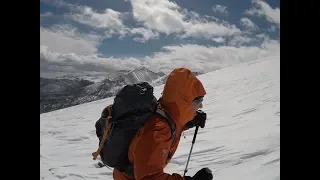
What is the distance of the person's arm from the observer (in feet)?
4.91

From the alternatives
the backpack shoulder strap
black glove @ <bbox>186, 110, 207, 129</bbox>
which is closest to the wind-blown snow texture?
black glove @ <bbox>186, 110, 207, 129</bbox>

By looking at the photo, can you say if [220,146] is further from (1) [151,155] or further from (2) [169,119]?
(1) [151,155]

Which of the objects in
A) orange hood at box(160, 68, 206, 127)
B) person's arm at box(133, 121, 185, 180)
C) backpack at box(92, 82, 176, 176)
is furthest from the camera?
orange hood at box(160, 68, 206, 127)

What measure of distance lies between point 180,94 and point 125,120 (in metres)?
0.31

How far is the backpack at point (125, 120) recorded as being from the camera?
1.60 meters

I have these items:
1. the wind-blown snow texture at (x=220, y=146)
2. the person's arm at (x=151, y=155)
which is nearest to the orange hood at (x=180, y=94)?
the person's arm at (x=151, y=155)

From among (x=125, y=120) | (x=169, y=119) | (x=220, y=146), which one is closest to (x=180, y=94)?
(x=169, y=119)

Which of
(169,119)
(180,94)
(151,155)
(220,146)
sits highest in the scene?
(180,94)

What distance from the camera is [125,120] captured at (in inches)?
63.6

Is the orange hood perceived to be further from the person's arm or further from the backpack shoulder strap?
the person's arm
